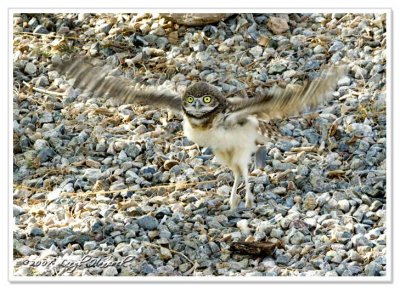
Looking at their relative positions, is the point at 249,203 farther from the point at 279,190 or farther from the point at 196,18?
the point at 196,18

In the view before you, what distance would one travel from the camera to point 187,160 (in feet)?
19.6

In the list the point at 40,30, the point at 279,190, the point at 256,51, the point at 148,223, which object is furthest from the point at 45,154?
the point at 256,51

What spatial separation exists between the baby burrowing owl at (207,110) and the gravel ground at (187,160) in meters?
0.28

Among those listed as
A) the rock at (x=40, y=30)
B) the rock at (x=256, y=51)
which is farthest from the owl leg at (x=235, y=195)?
the rock at (x=40, y=30)

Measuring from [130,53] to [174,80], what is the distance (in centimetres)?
41

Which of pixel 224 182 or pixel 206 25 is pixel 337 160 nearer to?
pixel 224 182

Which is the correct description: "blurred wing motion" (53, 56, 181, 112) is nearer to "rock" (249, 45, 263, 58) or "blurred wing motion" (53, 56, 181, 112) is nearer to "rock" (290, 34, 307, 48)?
"rock" (249, 45, 263, 58)

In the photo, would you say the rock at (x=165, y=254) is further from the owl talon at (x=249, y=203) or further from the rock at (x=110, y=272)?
the owl talon at (x=249, y=203)

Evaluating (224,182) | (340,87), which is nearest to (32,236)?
(224,182)

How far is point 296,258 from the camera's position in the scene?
5105 millimetres

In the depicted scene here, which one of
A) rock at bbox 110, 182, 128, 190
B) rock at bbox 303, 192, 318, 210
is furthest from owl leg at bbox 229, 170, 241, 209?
rock at bbox 110, 182, 128, 190

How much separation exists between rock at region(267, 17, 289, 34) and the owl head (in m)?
1.50

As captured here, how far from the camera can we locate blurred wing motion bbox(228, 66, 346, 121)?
471cm

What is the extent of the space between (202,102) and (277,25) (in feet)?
5.22
